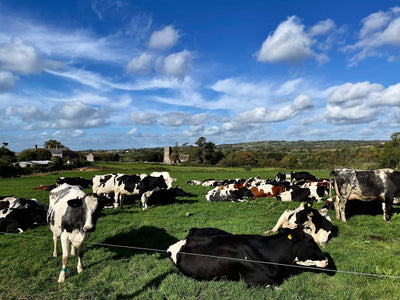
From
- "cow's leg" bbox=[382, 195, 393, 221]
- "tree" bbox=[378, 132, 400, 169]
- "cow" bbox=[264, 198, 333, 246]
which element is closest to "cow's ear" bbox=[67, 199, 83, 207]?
"cow" bbox=[264, 198, 333, 246]

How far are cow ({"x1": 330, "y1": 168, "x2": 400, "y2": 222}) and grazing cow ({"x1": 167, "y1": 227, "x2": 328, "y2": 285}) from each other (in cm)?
476

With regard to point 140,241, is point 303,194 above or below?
below

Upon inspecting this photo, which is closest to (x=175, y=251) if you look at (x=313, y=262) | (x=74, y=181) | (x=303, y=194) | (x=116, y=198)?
(x=313, y=262)

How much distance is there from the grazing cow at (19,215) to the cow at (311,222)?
30.4 feet

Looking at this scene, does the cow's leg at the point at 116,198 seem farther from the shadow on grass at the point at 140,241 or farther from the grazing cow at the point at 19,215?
the shadow on grass at the point at 140,241

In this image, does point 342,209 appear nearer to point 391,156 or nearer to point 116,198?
point 116,198

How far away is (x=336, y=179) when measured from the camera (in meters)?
8.92

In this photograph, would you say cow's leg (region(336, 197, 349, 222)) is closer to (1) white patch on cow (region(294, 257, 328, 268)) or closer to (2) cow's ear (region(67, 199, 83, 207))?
(1) white patch on cow (region(294, 257, 328, 268))

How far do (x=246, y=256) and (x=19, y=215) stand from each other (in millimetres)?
9400

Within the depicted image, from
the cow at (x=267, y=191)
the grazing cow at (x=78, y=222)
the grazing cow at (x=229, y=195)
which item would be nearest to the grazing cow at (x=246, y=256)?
the grazing cow at (x=78, y=222)

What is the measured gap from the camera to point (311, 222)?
265 inches

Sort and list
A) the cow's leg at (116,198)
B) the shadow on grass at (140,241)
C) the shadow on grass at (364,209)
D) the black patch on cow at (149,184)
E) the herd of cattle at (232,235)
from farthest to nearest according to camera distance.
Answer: the black patch on cow at (149,184) < the cow's leg at (116,198) < the shadow on grass at (364,209) < the shadow on grass at (140,241) < the herd of cattle at (232,235)

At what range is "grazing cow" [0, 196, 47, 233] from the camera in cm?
859

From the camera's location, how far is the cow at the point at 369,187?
8.27 metres
